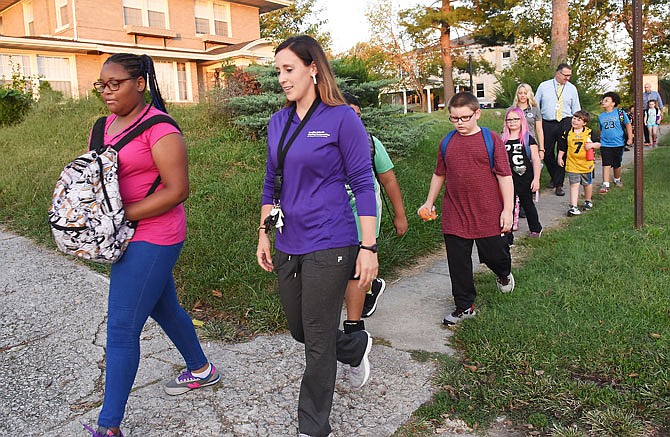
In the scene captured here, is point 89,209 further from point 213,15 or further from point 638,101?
point 213,15

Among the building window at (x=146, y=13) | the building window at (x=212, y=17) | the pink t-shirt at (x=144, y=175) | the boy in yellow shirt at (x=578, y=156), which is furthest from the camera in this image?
the building window at (x=212, y=17)

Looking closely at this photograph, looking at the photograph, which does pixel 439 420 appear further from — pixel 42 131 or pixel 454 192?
pixel 42 131

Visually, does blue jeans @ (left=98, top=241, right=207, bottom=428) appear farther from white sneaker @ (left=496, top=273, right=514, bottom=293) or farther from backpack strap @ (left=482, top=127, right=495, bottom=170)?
white sneaker @ (left=496, top=273, right=514, bottom=293)

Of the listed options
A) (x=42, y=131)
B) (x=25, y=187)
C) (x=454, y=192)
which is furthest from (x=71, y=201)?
(x=42, y=131)

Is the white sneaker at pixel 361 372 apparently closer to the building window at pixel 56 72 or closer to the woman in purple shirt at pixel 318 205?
the woman in purple shirt at pixel 318 205

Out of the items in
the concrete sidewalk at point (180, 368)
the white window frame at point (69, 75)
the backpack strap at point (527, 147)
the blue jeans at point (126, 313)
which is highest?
the white window frame at point (69, 75)

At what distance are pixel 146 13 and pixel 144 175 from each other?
26.1 m

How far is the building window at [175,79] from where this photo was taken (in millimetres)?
26750

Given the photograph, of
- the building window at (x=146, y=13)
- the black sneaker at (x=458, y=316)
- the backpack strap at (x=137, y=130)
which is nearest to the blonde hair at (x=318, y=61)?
the backpack strap at (x=137, y=130)

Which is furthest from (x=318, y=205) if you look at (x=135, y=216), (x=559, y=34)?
(x=559, y=34)

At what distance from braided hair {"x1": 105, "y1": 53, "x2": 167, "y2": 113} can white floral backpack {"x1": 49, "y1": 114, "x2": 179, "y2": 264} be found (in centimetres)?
46

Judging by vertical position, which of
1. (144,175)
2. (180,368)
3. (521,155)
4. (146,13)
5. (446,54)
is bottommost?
(180,368)

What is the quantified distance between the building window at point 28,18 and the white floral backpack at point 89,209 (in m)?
29.4

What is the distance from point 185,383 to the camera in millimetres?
3529
